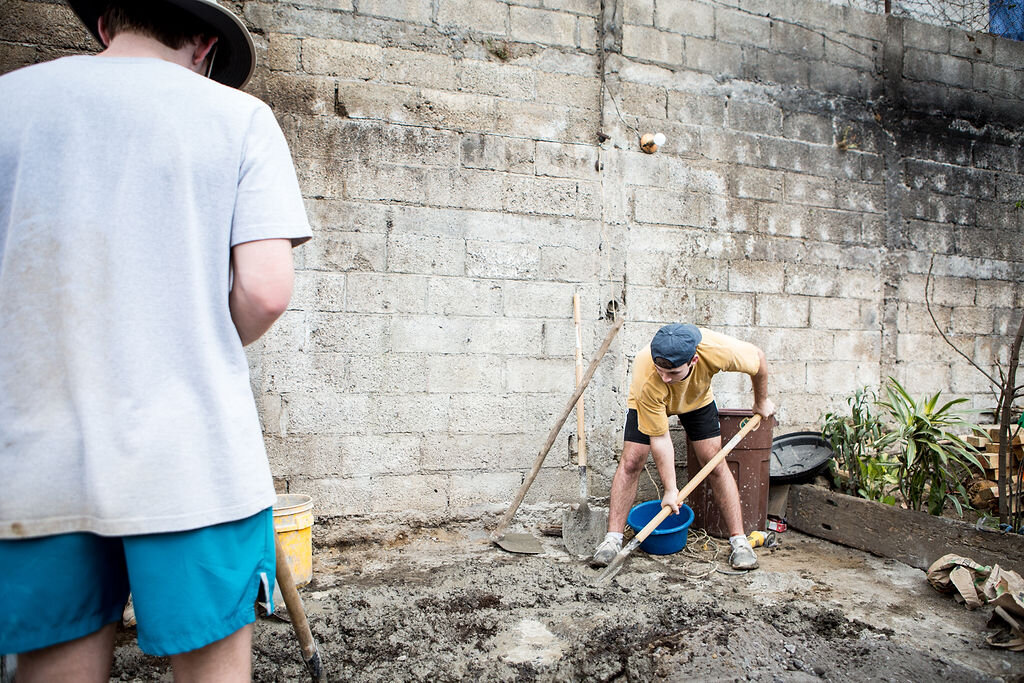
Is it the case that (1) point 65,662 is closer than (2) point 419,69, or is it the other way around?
(1) point 65,662

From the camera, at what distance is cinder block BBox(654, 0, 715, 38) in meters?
4.59

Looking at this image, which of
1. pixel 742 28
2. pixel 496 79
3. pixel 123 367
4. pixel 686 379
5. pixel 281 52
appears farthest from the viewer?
pixel 742 28

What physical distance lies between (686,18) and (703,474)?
3100 millimetres

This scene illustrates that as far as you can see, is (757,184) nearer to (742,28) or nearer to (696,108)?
(696,108)

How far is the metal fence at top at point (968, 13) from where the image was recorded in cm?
534

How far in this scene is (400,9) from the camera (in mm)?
4074

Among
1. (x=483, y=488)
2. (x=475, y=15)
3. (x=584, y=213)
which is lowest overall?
(x=483, y=488)

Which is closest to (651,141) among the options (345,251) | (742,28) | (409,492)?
(742,28)

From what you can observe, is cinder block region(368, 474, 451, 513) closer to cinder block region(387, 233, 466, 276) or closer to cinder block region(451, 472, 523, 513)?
cinder block region(451, 472, 523, 513)

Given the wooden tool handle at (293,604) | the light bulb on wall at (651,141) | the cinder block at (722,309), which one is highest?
the light bulb on wall at (651,141)

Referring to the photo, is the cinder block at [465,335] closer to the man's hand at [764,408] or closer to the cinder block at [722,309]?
the cinder block at [722,309]

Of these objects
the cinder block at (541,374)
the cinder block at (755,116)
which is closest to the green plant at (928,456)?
the cinder block at (541,374)

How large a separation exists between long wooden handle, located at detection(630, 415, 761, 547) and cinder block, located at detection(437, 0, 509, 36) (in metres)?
2.85

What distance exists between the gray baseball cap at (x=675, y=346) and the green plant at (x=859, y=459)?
1.76 m
